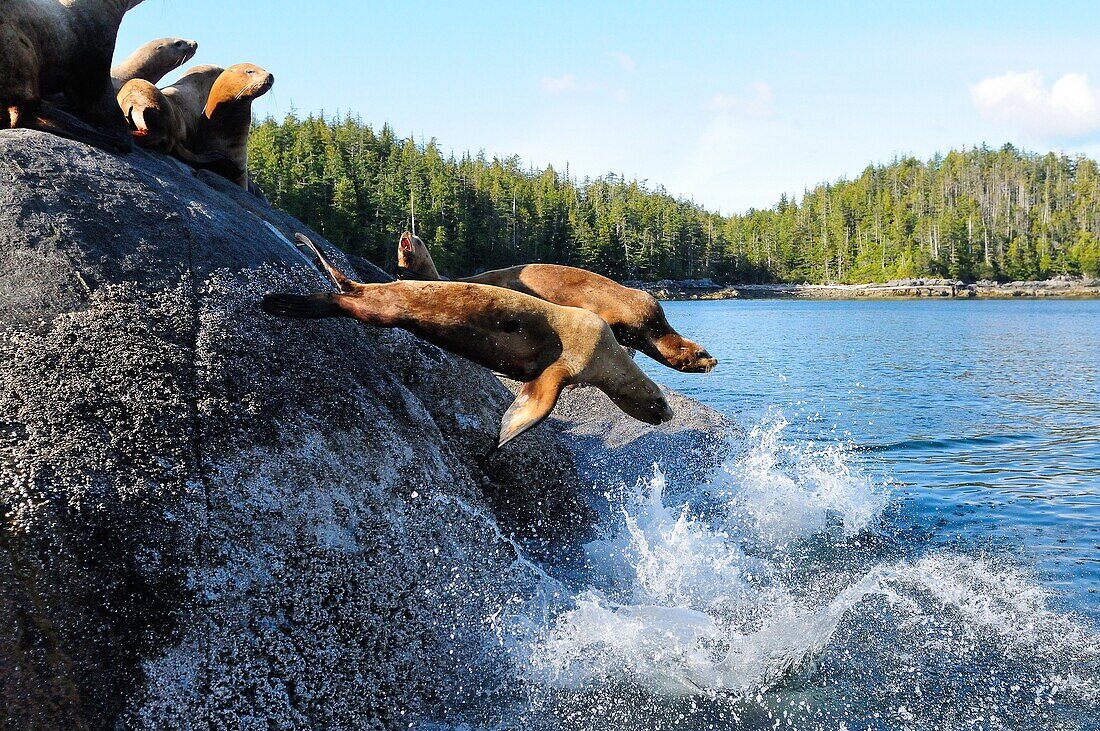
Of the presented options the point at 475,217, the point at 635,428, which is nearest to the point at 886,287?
the point at 475,217

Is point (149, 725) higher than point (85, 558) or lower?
lower

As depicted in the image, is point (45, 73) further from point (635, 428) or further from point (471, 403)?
point (635, 428)

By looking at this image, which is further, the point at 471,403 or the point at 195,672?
the point at 471,403

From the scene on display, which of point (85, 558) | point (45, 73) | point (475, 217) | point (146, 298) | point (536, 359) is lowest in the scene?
point (85, 558)

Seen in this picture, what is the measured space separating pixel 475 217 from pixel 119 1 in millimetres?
93715

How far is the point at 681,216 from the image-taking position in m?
128

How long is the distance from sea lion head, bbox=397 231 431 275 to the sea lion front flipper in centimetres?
181

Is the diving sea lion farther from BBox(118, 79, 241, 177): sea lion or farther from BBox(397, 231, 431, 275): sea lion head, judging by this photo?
BBox(397, 231, 431, 275): sea lion head

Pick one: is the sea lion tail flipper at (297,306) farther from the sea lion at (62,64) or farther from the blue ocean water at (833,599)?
the blue ocean water at (833,599)

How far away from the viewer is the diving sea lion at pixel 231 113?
7004mm

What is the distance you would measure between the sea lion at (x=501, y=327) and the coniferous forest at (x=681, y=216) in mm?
71354

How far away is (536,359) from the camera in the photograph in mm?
5531

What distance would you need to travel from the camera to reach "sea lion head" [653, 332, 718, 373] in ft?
22.4

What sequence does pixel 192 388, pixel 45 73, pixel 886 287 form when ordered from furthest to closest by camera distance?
pixel 886 287, pixel 45 73, pixel 192 388
